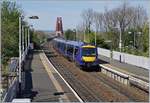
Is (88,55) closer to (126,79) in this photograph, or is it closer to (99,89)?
(126,79)

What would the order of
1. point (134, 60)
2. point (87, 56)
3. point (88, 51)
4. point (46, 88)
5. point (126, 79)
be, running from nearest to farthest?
point (46, 88) < point (126, 79) < point (87, 56) < point (88, 51) < point (134, 60)

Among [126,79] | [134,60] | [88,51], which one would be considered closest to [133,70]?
[88,51]

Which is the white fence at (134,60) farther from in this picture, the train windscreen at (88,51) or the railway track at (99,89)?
the train windscreen at (88,51)

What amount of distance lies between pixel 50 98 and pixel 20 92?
284 cm

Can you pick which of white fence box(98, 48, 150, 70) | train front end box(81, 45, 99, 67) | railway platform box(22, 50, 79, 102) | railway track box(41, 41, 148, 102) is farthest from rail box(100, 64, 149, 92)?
railway platform box(22, 50, 79, 102)

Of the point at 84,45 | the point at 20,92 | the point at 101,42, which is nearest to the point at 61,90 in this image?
the point at 20,92

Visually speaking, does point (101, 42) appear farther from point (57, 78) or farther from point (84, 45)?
point (57, 78)

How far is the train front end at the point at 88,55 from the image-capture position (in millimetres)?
42594

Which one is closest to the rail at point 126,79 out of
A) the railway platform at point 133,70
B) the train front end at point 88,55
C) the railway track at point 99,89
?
the railway track at point 99,89

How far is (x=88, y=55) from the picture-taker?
140 feet

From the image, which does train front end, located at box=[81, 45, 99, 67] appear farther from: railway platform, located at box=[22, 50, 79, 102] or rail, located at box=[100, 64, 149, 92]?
railway platform, located at box=[22, 50, 79, 102]

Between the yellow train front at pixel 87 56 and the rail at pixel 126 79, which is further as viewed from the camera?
the yellow train front at pixel 87 56

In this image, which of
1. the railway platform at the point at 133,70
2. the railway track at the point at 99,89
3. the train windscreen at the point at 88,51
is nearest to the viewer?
the railway track at the point at 99,89

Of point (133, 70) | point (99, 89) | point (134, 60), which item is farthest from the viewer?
point (134, 60)
